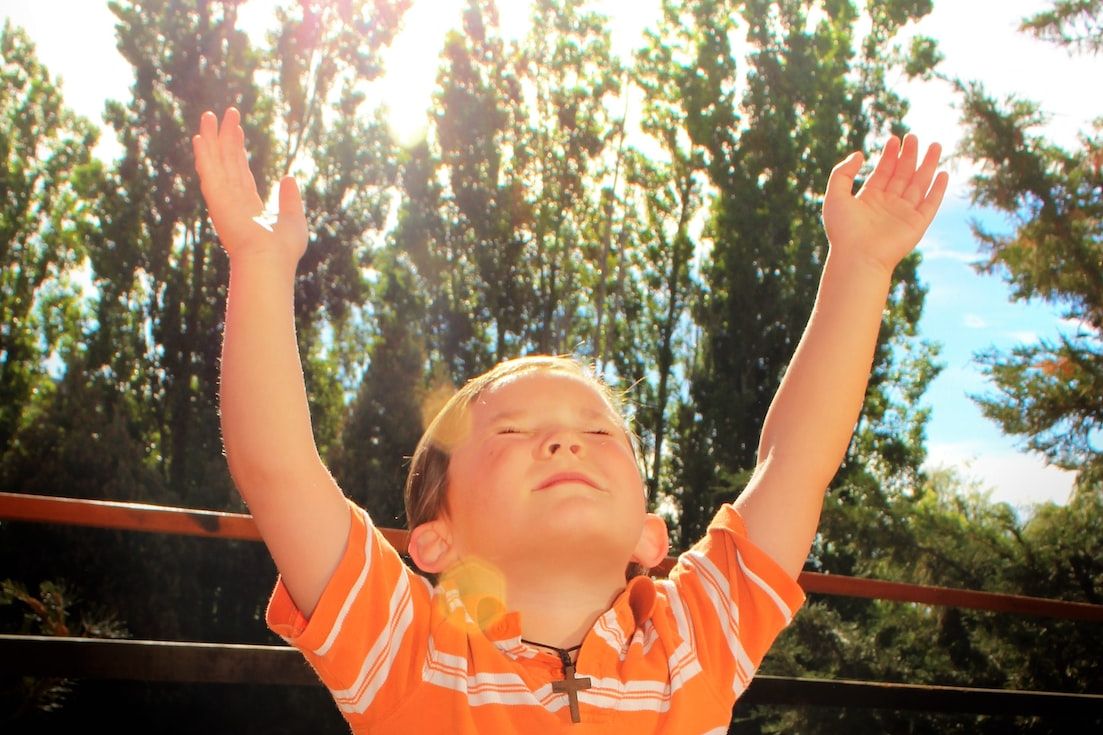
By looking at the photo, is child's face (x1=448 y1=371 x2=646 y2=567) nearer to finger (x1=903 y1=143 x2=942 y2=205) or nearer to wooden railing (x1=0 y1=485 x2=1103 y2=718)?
finger (x1=903 y1=143 x2=942 y2=205)

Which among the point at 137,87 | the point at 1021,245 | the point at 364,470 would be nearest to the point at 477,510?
the point at 1021,245

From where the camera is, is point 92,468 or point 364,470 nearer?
point 92,468

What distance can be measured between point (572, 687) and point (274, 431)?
1.40 feet

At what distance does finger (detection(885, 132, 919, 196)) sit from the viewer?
4.54 ft

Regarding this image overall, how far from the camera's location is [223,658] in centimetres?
182

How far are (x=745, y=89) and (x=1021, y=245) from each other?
958cm

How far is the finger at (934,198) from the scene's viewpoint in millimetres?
1354

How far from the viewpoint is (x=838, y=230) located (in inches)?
53.3

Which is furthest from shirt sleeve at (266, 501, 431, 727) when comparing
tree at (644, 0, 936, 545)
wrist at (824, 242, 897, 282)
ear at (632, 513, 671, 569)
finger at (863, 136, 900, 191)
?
tree at (644, 0, 936, 545)

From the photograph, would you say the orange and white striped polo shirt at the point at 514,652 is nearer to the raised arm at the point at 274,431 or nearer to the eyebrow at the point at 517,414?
the raised arm at the point at 274,431

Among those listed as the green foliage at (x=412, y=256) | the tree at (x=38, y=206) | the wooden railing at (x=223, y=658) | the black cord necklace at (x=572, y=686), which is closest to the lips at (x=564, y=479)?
the black cord necklace at (x=572, y=686)

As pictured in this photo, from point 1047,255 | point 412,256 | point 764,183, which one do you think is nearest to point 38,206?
point 412,256

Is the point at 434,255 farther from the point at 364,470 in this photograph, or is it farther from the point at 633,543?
the point at 633,543

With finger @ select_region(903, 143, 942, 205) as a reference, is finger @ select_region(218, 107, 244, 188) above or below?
below
